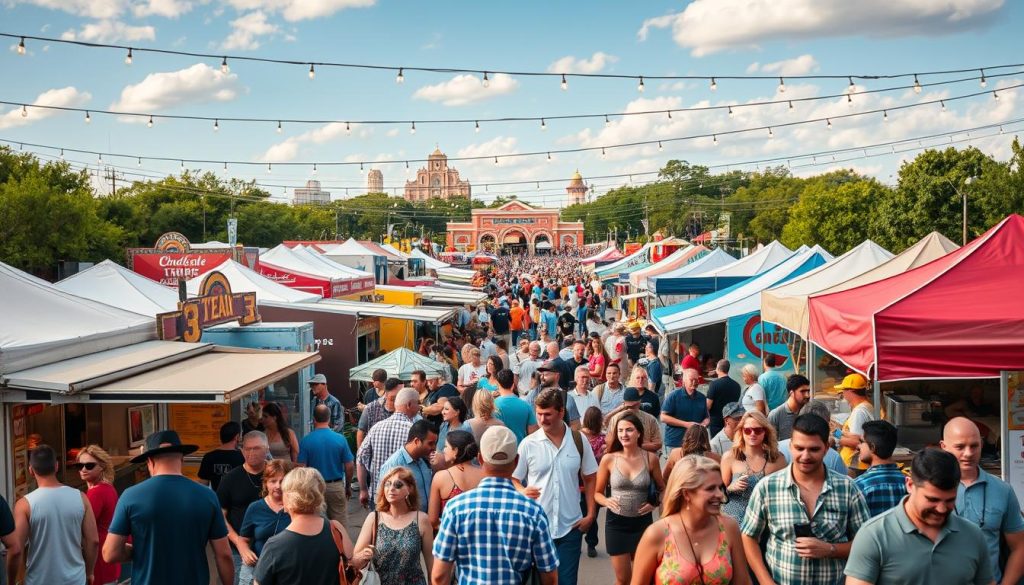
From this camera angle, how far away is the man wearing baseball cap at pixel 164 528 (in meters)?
4.43

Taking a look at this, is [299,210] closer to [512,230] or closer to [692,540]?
[512,230]

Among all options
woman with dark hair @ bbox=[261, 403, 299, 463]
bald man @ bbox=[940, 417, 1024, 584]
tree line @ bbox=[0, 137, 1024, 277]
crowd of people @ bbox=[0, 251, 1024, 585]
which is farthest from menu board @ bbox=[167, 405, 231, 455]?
tree line @ bbox=[0, 137, 1024, 277]

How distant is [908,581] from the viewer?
336 centimetres

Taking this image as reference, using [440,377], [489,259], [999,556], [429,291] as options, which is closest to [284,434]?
[440,377]

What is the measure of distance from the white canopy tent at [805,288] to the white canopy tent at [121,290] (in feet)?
24.1

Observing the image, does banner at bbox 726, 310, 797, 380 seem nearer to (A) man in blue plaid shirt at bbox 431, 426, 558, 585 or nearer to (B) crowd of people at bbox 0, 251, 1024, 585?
(B) crowd of people at bbox 0, 251, 1024, 585

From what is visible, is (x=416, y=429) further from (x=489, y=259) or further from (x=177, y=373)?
(x=489, y=259)

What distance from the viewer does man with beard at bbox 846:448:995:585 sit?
3.35m

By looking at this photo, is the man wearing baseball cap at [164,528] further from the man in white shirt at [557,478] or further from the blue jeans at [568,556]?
the blue jeans at [568,556]

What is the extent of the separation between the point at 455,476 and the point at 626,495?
1.01 m

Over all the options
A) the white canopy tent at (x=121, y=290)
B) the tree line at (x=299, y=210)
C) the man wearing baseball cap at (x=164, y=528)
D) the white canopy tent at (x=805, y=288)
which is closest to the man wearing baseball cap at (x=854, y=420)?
→ the white canopy tent at (x=805, y=288)

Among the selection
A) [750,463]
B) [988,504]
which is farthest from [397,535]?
[988,504]

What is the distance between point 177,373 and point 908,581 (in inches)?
231

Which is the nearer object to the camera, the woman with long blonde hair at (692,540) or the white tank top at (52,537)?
the woman with long blonde hair at (692,540)
